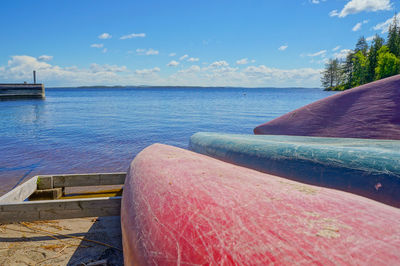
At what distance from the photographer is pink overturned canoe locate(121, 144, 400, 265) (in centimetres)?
104

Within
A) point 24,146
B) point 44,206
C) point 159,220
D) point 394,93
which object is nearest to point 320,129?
point 394,93

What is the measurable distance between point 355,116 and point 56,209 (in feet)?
14.9

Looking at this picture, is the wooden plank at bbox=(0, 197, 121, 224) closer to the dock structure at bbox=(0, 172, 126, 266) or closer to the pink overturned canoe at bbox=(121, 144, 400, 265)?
the dock structure at bbox=(0, 172, 126, 266)

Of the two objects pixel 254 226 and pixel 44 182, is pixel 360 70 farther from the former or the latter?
pixel 254 226

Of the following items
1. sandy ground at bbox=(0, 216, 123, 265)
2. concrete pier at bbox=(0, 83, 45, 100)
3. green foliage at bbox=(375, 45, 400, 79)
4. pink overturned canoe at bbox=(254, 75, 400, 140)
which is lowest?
sandy ground at bbox=(0, 216, 123, 265)

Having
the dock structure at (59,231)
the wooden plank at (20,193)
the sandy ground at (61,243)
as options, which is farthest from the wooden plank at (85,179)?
the sandy ground at (61,243)

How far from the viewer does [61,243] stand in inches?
102

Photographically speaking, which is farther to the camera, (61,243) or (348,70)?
(348,70)

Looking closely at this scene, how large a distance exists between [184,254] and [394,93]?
4424 mm

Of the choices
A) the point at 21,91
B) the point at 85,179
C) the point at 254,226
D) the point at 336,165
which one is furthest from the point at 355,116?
the point at 21,91

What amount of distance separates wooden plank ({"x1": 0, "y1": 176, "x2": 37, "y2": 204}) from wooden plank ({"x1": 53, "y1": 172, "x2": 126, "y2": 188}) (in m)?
0.31

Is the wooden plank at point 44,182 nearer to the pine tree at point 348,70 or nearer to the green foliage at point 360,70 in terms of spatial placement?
the green foliage at point 360,70

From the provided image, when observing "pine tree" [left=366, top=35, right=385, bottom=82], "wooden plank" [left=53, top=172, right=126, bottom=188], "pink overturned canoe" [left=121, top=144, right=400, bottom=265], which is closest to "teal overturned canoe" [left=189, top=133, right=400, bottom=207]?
"pink overturned canoe" [left=121, top=144, right=400, bottom=265]

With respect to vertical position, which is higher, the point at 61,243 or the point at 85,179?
the point at 85,179
